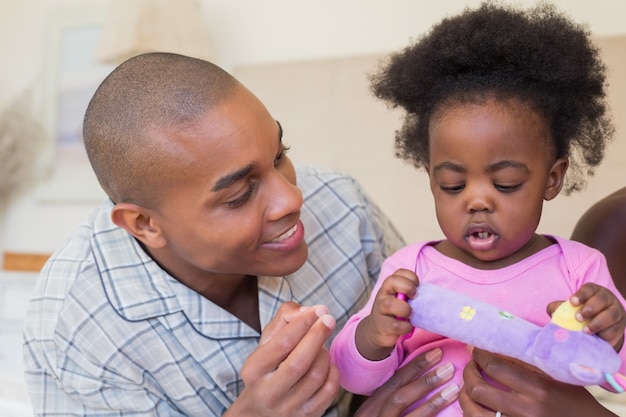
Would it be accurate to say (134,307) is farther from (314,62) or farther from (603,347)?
(314,62)

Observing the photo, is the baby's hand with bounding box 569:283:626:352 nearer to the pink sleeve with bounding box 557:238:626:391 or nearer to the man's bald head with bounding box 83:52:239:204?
the pink sleeve with bounding box 557:238:626:391

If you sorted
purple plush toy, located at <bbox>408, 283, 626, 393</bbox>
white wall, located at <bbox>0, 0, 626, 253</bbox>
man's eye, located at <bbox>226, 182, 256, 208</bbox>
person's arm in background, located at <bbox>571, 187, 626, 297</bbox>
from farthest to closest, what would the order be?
white wall, located at <bbox>0, 0, 626, 253</bbox> < person's arm in background, located at <bbox>571, 187, 626, 297</bbox> < man's eye, located at <bbox>226, 182, 256, 208</bbox> < purple plush toy, located at <bbox>408, 283, 626, 393</bbox>

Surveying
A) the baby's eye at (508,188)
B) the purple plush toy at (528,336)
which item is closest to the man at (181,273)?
the purple plush toy at (528,336)

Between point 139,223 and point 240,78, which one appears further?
point 240,78

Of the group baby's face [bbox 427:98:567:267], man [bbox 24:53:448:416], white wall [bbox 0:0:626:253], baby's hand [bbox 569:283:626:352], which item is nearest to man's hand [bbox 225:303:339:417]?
man [bbox 24:53:448:416]

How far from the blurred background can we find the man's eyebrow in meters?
1.03

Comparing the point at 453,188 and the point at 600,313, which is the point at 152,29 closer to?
the point at 453,188

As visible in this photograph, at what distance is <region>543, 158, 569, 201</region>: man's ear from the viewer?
1.12m

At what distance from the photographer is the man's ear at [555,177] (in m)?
1.12

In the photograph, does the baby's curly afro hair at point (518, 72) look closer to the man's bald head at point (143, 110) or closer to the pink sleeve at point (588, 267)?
the pink sleeve at point (588, 267)

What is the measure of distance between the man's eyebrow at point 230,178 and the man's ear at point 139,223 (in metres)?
0.18

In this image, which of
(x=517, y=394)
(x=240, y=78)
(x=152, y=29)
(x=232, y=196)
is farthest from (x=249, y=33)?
(x=517, y=394)

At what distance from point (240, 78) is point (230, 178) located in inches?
78.1

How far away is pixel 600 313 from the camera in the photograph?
33.6 inches
